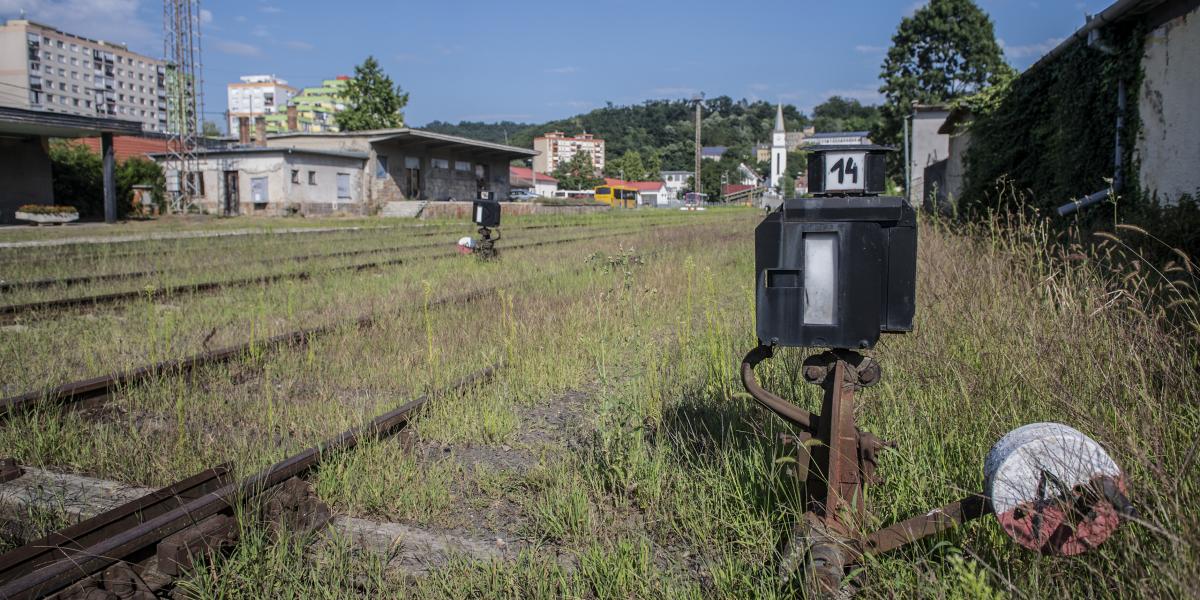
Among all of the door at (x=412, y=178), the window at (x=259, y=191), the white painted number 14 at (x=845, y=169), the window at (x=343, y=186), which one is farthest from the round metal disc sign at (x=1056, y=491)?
the door at (x=412, y=178)

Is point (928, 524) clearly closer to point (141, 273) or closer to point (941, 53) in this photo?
point (141, 273)

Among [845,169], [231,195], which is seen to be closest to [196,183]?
[231,195]

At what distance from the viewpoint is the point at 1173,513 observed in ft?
7.07

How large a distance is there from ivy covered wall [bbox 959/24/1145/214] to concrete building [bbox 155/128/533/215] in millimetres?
Answer: 21452

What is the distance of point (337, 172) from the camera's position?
39.6 metres

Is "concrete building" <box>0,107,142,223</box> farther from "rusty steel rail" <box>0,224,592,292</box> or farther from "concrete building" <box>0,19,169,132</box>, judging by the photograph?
"concrete building" <box>0,19,169,132</box>

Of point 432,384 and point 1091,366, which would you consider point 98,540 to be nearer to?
point 432,384

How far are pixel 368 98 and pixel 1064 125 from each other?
→ 61944 millimetres

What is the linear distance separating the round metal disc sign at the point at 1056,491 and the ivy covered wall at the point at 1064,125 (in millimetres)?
7917

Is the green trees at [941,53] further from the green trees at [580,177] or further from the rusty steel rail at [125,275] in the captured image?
the green trees at [580,177]

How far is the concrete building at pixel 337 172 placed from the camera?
37.2 m

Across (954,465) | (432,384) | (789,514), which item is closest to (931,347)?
(954,465)

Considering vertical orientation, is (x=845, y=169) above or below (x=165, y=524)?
above

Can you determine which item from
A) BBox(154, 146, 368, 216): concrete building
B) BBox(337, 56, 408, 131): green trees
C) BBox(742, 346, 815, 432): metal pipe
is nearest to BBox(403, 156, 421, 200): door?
BBox(154, 146, 368, 216): concrete building
